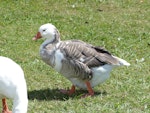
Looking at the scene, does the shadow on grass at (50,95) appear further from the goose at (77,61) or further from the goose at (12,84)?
the goose at (12,84)

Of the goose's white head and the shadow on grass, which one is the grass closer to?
the shadow on grass

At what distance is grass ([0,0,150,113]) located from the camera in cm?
659

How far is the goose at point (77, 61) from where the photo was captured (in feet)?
22.0

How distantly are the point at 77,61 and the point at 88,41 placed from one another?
8.78ft

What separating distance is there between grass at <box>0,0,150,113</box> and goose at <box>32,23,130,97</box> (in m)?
0.26

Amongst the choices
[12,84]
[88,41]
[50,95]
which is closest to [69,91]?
[50,95]

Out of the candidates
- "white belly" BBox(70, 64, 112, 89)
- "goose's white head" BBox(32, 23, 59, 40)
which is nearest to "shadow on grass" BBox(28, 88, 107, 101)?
"white belly" BBox(70, 64, 112, 89)

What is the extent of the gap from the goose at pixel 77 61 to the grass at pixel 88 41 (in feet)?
0.85

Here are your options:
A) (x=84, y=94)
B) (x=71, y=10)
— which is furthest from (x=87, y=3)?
(x=84, y=94)

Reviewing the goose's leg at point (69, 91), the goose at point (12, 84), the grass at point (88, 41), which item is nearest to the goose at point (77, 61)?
the goose's leg at point (69, 91)

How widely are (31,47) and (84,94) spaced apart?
2.35 m

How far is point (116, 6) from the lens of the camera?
11820mm

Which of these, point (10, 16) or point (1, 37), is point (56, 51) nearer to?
point (1, 37)

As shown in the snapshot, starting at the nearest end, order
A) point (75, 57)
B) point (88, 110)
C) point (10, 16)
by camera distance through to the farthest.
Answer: point (88, 110)
point (75, 57)
point (10, 16)
